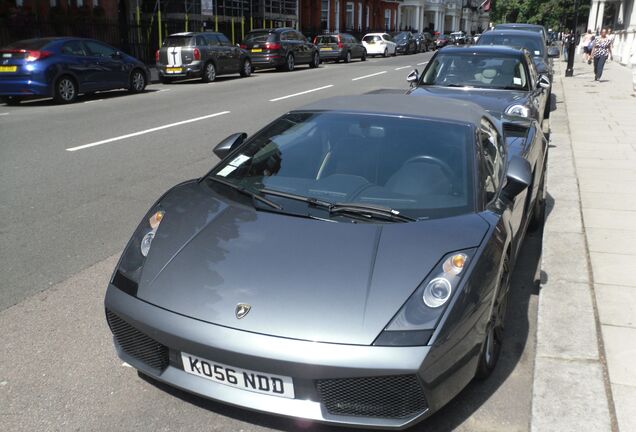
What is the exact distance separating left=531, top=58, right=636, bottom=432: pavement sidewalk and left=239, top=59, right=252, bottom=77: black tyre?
15.3 m

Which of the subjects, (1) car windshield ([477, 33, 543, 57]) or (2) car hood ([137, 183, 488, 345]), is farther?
(1) car windshield ([477, 33, 543, 57])

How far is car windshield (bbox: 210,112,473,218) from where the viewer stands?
3.44 meters

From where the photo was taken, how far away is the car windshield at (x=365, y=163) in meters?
3.44

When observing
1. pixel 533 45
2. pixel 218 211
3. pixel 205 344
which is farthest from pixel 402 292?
pixel 533 45

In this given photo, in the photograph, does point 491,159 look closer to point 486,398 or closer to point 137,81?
point 486,398

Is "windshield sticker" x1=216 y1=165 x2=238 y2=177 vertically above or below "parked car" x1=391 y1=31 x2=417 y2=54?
above

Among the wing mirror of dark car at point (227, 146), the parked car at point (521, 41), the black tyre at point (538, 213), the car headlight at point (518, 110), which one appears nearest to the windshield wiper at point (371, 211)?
the wing mirror of dark car at point (227, 146)

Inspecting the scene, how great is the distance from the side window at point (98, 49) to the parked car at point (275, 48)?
940cm

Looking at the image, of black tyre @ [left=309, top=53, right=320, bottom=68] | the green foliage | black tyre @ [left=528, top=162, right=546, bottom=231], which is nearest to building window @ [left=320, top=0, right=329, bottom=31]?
black tyre @ [left=309, top=53, right=320, bottom=68]

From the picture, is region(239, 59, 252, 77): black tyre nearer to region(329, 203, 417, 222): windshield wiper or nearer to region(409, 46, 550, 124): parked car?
region(409, 46, 550, 124): parked car

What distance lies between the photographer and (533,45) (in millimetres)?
14469

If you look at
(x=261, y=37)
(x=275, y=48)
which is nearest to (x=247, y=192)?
(x=275, y=48)

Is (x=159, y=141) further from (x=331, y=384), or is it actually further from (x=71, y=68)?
(x=331, y=384)

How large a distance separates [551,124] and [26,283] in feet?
32.2
